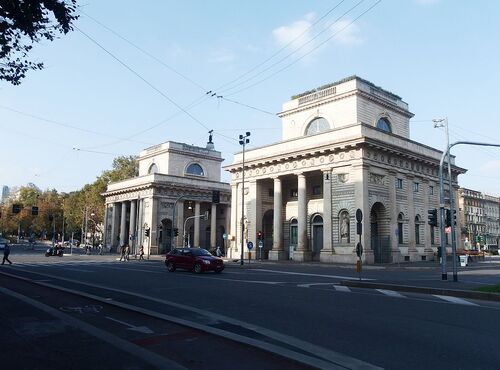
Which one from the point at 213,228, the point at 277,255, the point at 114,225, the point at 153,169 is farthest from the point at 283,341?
the point at 114,225

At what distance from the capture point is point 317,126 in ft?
156

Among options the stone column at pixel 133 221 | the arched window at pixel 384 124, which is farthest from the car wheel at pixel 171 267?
the stone column at pixel 133 221

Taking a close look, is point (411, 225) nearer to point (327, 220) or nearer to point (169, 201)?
point (327, 220)

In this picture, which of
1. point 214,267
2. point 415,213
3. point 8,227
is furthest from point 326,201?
point 8,227

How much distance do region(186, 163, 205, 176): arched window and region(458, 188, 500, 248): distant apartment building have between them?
6767 cm

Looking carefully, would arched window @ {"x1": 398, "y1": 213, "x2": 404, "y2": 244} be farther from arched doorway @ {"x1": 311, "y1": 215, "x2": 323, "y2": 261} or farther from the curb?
the curb

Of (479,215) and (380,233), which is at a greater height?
(479,215)

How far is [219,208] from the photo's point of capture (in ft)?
247

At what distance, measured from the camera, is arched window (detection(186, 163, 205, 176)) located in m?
72.4

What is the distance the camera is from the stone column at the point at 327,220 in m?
39.7

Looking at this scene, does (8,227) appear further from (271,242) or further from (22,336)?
(22,336)

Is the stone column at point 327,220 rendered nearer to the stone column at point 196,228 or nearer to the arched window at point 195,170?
the stone column at point 196,228

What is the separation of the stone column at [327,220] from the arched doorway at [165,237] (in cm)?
3251

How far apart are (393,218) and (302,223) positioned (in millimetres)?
8322
